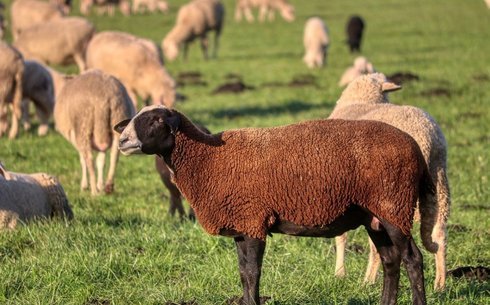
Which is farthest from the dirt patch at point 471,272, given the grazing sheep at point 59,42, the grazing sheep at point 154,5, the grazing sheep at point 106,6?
the grazing sheep at point 154,5

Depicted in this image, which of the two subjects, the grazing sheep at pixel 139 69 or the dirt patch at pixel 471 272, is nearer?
the dirt patch at pixel 471 272

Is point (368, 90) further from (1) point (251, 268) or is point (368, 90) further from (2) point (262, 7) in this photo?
(2) point (262, 7)

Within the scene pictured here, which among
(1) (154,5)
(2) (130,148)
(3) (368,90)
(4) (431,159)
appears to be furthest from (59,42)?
(1) (154,5)

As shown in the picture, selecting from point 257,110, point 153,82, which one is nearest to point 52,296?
point 153,82

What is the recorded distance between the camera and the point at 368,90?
8.12m

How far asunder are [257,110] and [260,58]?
9.76 metres

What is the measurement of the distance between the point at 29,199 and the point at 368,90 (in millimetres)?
3260

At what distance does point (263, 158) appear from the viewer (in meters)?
5.80

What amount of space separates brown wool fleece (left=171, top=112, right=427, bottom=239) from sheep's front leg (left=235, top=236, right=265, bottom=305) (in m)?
0.06

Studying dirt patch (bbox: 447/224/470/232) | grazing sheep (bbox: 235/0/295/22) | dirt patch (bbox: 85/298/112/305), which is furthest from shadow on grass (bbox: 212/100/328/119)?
grazing sheep (bbox: 235/0/295/22)

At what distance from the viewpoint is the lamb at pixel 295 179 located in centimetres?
568

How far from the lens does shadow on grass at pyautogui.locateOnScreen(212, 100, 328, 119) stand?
17.5 metres

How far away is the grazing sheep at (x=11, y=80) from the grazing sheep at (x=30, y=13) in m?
12.5

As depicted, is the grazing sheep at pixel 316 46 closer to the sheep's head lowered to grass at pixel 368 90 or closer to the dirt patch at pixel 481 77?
the dirt patch at pixel 481 77
